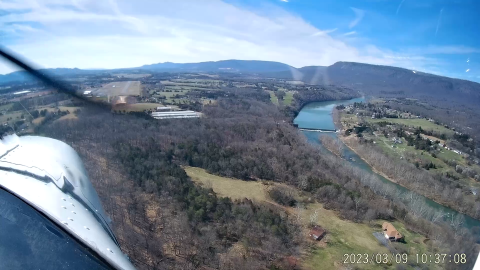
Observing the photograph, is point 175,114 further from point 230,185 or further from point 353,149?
point 353,149

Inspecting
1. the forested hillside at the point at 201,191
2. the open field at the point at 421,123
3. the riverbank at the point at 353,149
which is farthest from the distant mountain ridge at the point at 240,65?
the forested hillside at the point at 201,191

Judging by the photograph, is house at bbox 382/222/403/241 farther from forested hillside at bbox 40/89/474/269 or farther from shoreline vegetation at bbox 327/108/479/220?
shoreline vegetation at bbox 327/108/479/220

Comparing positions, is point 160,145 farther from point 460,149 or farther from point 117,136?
point 460,149

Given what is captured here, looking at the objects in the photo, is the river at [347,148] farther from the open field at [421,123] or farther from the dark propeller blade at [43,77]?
the dark propeller blade at [43,77]

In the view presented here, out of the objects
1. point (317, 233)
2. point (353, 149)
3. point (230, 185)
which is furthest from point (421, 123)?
point (317, 233)

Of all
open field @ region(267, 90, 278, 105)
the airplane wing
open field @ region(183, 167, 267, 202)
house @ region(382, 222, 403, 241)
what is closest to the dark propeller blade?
the airplane wing

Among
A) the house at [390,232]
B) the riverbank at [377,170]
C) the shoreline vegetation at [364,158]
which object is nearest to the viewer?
the house at [390,232]

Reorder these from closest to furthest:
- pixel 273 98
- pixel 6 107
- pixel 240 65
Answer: pixel 6 107
pixel 273 98
pixel 240 65
